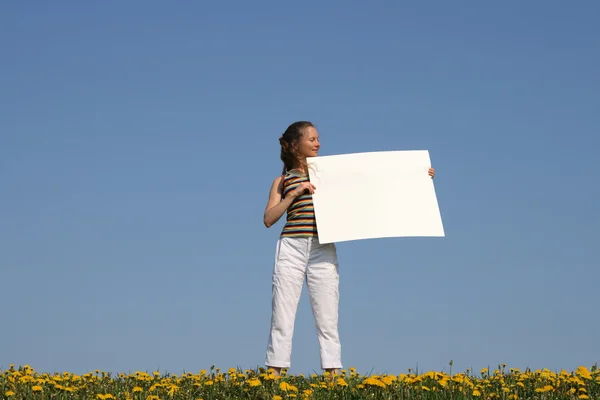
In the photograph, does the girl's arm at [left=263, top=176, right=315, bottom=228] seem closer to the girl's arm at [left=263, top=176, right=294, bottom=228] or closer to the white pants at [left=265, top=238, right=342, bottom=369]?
the girl's arm at [left=263, top=176, right=294, bottom=228]

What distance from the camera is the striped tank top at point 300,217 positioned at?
7.36m

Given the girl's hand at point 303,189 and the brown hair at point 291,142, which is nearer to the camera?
the girl's hand at point 303,189

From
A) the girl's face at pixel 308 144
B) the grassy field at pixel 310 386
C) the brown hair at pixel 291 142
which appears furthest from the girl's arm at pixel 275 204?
the grassy field at pixel 310 386

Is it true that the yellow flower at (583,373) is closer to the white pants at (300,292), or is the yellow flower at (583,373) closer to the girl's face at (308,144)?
the white pants at (300,292)

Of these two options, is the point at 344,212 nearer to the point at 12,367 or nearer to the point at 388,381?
the point at 388,381

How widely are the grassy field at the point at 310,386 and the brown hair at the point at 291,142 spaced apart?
2.19m

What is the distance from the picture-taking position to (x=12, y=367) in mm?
8547

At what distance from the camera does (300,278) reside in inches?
287

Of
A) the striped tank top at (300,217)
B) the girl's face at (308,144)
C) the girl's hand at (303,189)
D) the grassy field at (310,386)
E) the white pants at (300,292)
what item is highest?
the girl's face at (308,144)

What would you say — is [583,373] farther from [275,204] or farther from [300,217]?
[275,204]

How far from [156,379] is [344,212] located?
106 inches

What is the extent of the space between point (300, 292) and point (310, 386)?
110 centimetres

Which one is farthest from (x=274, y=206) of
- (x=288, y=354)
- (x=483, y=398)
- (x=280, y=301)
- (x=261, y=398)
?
(x=483, y=398)

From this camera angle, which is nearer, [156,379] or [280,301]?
[280,301]
